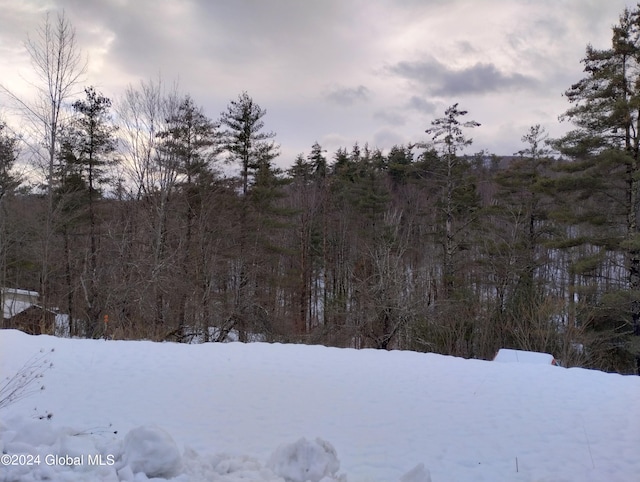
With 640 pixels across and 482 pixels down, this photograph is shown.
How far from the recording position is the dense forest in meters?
13.6

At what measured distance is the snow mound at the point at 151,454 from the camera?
3.31 meters

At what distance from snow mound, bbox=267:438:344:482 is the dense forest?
30.5ft

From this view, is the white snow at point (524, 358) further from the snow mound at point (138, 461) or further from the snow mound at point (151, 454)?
the snow mound at point (151, 454)

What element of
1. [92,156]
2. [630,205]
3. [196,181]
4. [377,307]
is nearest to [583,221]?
[630,205]

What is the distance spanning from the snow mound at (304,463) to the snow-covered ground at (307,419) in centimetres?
1

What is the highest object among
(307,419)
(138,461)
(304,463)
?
(138,461)

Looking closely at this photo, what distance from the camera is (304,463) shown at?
3.86 m

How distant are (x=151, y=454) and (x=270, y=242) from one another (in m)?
19.3

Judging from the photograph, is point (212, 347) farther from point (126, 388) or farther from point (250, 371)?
point (126, 388)

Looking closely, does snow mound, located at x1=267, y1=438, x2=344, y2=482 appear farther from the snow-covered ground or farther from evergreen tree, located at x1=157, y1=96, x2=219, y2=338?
evergreen tree, located at x1=157, y1=96, x2=219, y2=338

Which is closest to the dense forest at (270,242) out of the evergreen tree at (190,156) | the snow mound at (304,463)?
the evergreen tree at (190,156)

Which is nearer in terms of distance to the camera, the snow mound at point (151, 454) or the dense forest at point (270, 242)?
the snow mound at point (151, 454)

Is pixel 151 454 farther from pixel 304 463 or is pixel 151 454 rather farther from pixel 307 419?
pixel 307 419

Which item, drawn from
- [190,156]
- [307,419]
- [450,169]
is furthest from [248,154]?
[307,419]
